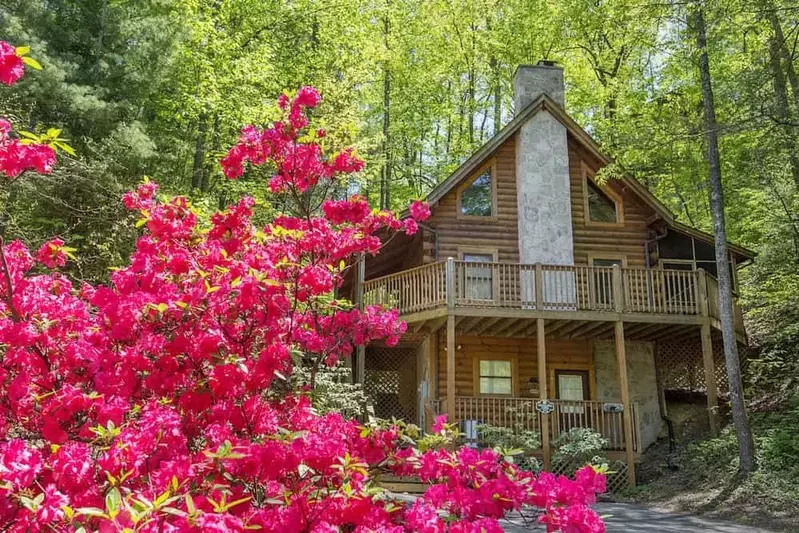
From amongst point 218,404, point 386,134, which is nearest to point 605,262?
point 386,134

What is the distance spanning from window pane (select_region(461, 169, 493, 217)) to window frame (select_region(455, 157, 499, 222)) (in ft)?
0.21

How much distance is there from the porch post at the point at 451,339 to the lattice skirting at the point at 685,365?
6.68 metres

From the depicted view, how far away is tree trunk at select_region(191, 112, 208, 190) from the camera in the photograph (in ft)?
71.3

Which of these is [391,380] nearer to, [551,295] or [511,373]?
[511,373]

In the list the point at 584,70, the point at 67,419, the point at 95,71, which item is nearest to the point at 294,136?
the point at 67,419

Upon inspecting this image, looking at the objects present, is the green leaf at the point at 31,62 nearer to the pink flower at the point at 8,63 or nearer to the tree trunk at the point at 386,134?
the pink flower at the point at 8,63

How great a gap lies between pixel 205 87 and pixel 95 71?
4047mm

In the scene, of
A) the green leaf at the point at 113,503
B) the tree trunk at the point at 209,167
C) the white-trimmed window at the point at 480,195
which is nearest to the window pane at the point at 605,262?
the white-trimmed window at the point at 480,195

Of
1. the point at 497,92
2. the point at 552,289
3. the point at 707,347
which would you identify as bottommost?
the point at 707,347

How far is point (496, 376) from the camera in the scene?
56.4 ft

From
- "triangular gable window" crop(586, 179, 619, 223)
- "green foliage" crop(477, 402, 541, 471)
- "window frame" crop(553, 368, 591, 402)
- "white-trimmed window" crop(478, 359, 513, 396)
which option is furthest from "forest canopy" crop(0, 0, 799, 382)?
"white-trimmed window" crop(478, 359, 513, 396)

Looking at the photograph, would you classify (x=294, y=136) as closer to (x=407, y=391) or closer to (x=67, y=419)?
(x=67, y=419)

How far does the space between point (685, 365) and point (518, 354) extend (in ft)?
15.7

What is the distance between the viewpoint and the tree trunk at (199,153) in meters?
21.7
